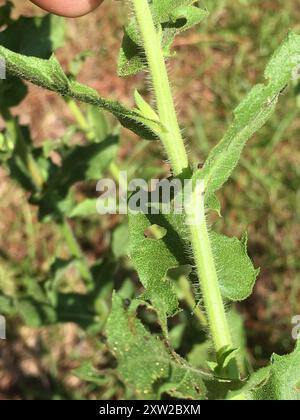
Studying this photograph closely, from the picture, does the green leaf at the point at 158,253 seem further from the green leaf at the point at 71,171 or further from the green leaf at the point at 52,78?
the green leaf at the point at 71,171

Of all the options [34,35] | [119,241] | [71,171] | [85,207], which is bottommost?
[119,241]

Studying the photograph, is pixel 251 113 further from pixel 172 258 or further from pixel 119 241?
pixel 119 241

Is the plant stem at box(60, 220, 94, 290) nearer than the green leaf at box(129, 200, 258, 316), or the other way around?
the green leaf at box(129, 200, 258, 316)

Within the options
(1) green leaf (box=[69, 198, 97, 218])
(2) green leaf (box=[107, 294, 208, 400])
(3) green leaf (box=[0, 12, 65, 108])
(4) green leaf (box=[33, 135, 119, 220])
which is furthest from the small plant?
(1) green leaf (box=[69, 198, 97, 218])

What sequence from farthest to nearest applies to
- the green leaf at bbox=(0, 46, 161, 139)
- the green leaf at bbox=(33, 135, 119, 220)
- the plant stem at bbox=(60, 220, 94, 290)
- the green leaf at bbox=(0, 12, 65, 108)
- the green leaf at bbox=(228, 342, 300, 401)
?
the plant stem at bbox=(60, 220, 94, 290) → the green leaf at bbox=(33, 135, 119, 220) → the green leaf at bbox=(0, 12, 65, 108) → the green leaf at bbox=(228, 342, 300, 401) → the green leaf at bbox=(0, 46, 161, 139)

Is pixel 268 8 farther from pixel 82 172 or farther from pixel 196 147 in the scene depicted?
pixel 82 172

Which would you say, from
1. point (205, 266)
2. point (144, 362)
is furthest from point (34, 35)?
point (144, 362)

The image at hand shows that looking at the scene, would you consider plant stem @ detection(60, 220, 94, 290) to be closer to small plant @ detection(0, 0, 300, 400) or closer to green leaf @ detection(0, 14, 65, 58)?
green leaf @ detection(0, 14, 65, 58)
